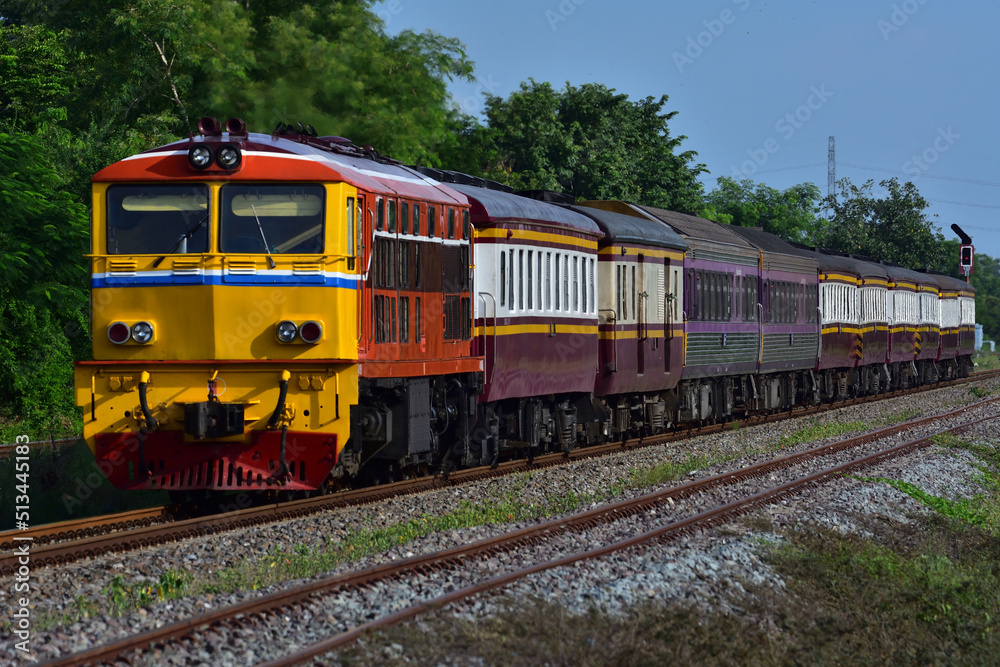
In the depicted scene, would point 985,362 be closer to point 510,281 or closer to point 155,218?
point 510,281

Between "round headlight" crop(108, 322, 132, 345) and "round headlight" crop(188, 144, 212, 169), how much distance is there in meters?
1.66

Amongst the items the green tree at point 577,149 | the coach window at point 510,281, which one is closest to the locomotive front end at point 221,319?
the coach window at point 510,281

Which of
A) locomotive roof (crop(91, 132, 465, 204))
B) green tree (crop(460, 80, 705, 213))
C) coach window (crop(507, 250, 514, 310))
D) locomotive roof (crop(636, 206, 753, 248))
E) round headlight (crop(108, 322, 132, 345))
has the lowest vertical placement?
round headlight (crop(108, 322, 132, 345))

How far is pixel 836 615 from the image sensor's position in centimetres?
905

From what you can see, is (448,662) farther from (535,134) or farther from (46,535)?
(535,134)

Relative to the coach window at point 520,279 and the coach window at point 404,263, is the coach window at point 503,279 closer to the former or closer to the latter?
the coach window at point 520,279

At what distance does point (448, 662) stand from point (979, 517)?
32.7 feet

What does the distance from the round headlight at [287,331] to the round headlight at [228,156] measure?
1580 millimetres

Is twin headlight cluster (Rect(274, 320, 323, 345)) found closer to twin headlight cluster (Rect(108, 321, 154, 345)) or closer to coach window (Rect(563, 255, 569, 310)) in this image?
twin headlight cluster (Rect(108, 321, 154, 345))

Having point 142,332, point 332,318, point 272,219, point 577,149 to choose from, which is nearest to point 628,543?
point 332,318

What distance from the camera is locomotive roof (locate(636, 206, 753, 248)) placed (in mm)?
22625

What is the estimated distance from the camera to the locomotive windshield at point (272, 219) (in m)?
11.2

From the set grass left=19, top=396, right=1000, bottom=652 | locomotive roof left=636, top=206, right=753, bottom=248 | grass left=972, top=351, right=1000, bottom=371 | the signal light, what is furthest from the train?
grass left=972, top=351, right=1000, bottom=371

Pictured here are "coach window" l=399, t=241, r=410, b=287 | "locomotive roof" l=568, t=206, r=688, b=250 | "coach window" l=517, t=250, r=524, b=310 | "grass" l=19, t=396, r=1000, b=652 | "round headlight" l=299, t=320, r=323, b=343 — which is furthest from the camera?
"locomotive roof" l=568, t=206, r=688, b=250
